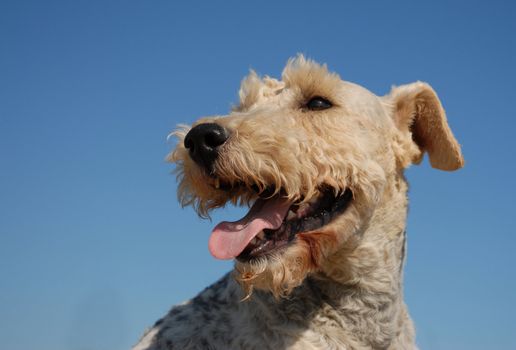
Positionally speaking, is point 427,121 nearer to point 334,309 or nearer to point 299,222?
point 299,222

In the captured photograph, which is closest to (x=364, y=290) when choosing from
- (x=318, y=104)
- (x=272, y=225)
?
(x=272, y=225)

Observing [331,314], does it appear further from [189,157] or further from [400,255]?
[189,157]

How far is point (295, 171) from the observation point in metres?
5.16

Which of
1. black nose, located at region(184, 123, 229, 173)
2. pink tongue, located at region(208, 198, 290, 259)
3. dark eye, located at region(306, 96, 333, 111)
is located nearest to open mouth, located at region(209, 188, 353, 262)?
pink tongue, located at region(208, 198, 290, 259)

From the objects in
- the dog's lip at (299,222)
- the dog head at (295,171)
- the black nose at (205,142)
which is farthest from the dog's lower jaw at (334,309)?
the black nose at (205,142)

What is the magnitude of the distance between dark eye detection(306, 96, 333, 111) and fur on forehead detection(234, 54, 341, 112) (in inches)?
1.6

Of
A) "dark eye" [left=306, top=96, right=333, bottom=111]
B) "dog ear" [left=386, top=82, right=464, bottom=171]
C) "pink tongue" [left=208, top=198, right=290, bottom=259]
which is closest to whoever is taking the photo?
"pink tongue" [left=208, top=198, right=290, bottom=259]

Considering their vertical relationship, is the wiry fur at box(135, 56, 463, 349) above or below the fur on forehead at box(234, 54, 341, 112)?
below

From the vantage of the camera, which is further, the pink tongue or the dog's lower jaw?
the dog's lower jaw

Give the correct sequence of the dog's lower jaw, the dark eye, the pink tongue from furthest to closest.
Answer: the dark eye, the dog's lower jaw, the pink tongue

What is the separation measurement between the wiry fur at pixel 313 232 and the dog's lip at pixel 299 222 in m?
0.09

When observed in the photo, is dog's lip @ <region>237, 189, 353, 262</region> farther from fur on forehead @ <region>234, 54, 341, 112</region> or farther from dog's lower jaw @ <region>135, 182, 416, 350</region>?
fur on forehead @ <region>234, 54, 341, 112</region>

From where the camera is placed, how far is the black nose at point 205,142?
199 inches

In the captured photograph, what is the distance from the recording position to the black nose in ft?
16.6
